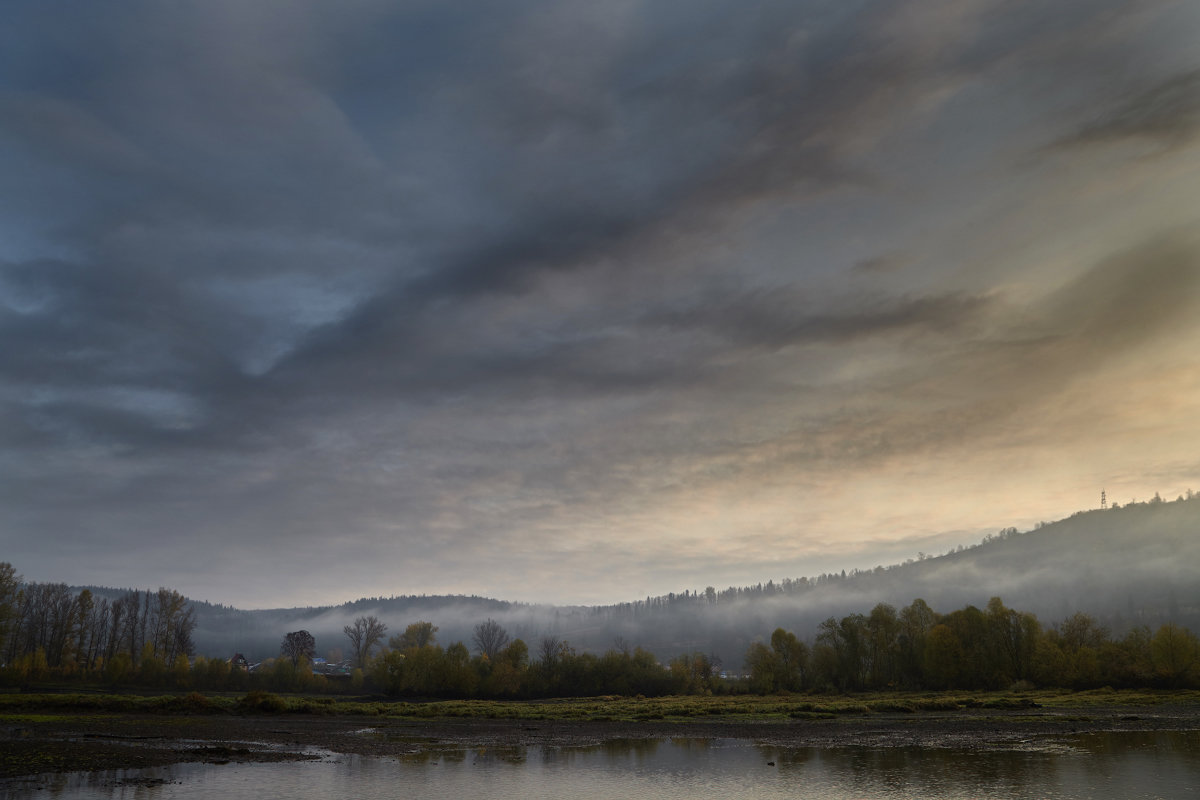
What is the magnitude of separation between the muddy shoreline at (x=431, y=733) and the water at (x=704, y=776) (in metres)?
4.34

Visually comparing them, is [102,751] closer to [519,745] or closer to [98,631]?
[519,745]

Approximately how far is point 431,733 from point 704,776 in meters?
36.1

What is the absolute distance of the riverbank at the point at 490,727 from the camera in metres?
46.3

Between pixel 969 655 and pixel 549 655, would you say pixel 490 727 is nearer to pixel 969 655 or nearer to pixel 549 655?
pixel 549 655

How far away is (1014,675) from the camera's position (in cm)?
12075

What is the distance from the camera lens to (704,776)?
120 ft

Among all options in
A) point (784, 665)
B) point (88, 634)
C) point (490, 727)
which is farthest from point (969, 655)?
point (88, 634)

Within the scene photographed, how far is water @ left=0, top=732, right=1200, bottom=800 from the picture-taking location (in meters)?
30.5

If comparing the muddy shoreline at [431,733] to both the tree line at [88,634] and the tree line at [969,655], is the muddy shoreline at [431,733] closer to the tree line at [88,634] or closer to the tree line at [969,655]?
the tree line at [969,655]

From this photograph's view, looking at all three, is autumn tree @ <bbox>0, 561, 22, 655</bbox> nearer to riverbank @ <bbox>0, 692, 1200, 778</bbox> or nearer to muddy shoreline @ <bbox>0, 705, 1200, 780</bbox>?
riverbank @ <bbox>0, 692, 1200, 778</bbox>

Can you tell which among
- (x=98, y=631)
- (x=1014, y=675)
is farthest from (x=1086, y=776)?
(x=98, y=631)

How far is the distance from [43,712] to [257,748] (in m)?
44.6

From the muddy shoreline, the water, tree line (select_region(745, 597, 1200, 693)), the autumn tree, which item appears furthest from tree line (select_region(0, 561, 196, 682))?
tree line (select_region(745, 597, 1200, 693))

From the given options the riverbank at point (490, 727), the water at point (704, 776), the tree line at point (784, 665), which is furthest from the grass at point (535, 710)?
the water at point (704, 776)
